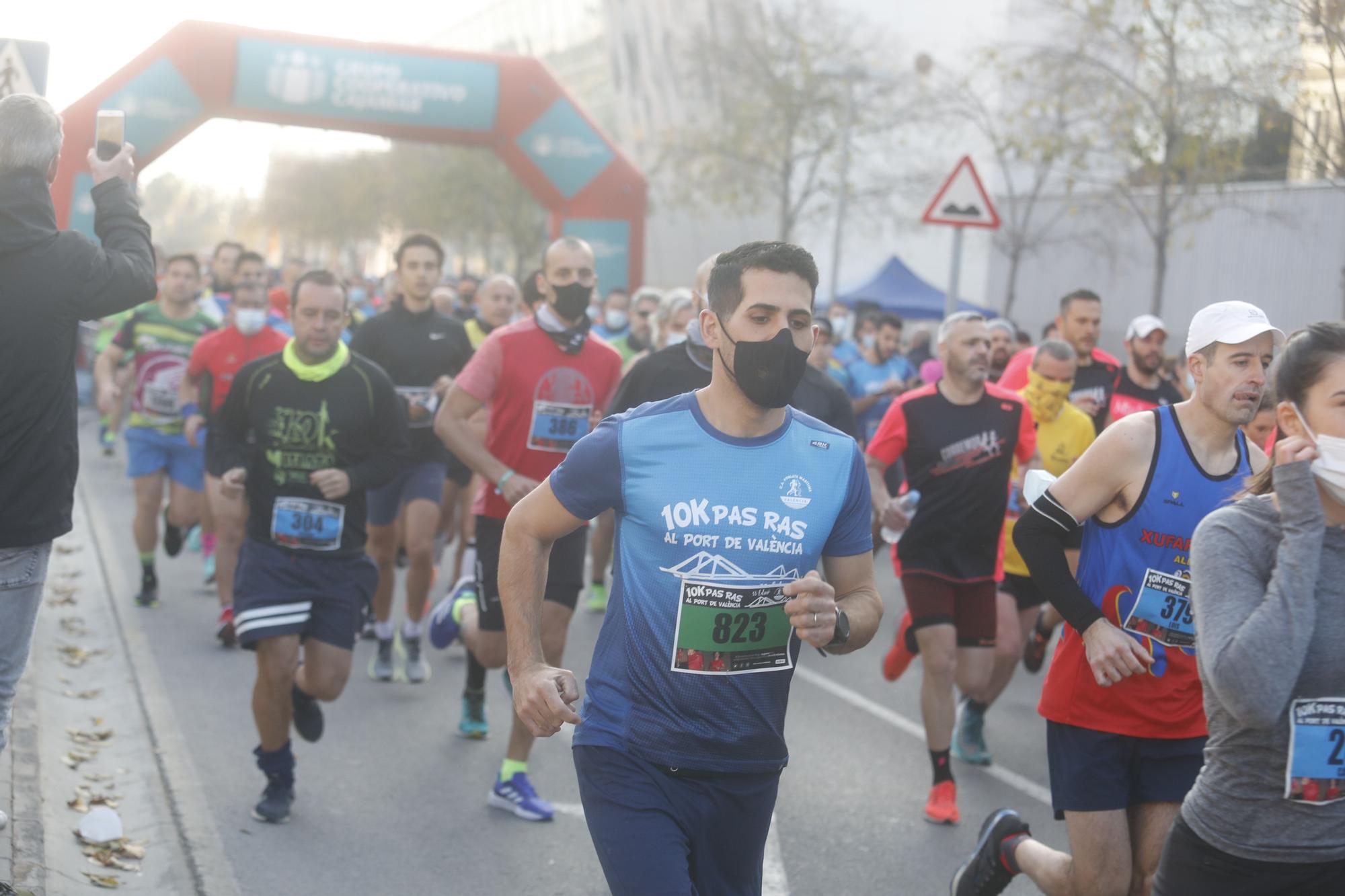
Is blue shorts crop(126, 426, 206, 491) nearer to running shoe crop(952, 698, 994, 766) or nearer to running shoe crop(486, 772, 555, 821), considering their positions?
running shoe crop(486, 772, 555, 821)

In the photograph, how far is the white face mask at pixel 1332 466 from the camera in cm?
296

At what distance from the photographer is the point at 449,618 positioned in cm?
711

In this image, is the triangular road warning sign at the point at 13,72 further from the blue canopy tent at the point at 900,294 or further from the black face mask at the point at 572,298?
the blue canopy tent at the point at 900,294

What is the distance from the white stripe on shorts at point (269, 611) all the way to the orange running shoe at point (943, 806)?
2728 millimetres

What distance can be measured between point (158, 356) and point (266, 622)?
17.8 feet

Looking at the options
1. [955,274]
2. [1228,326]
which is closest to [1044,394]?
[1228,326]

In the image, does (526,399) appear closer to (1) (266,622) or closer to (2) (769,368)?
(1) (266,622)

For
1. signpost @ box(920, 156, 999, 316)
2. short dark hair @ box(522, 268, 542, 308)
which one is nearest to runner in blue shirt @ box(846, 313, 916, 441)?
signpost @ box(920, 156, 999, 316)

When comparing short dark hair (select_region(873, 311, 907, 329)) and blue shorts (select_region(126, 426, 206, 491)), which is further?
short dark hair (select_region(873, 311, 907, 329))

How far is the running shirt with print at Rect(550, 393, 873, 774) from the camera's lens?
3.49m

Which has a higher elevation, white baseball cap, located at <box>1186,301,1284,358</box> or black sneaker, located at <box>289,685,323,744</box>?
white baseball cap, located at <box>1186,301,1284,358</box>

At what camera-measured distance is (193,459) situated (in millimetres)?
10602

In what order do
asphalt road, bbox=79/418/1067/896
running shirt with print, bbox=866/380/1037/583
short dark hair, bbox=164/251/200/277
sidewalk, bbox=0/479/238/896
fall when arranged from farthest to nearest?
short dark hair, bbox=164/251/200/277
running shirt with print, bbox=866/380/1037/583
asphalt road, bbox=79/418/1067/896
sidewalk, bbox=0/479/238/896

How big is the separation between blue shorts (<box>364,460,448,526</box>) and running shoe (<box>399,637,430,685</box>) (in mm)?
732
